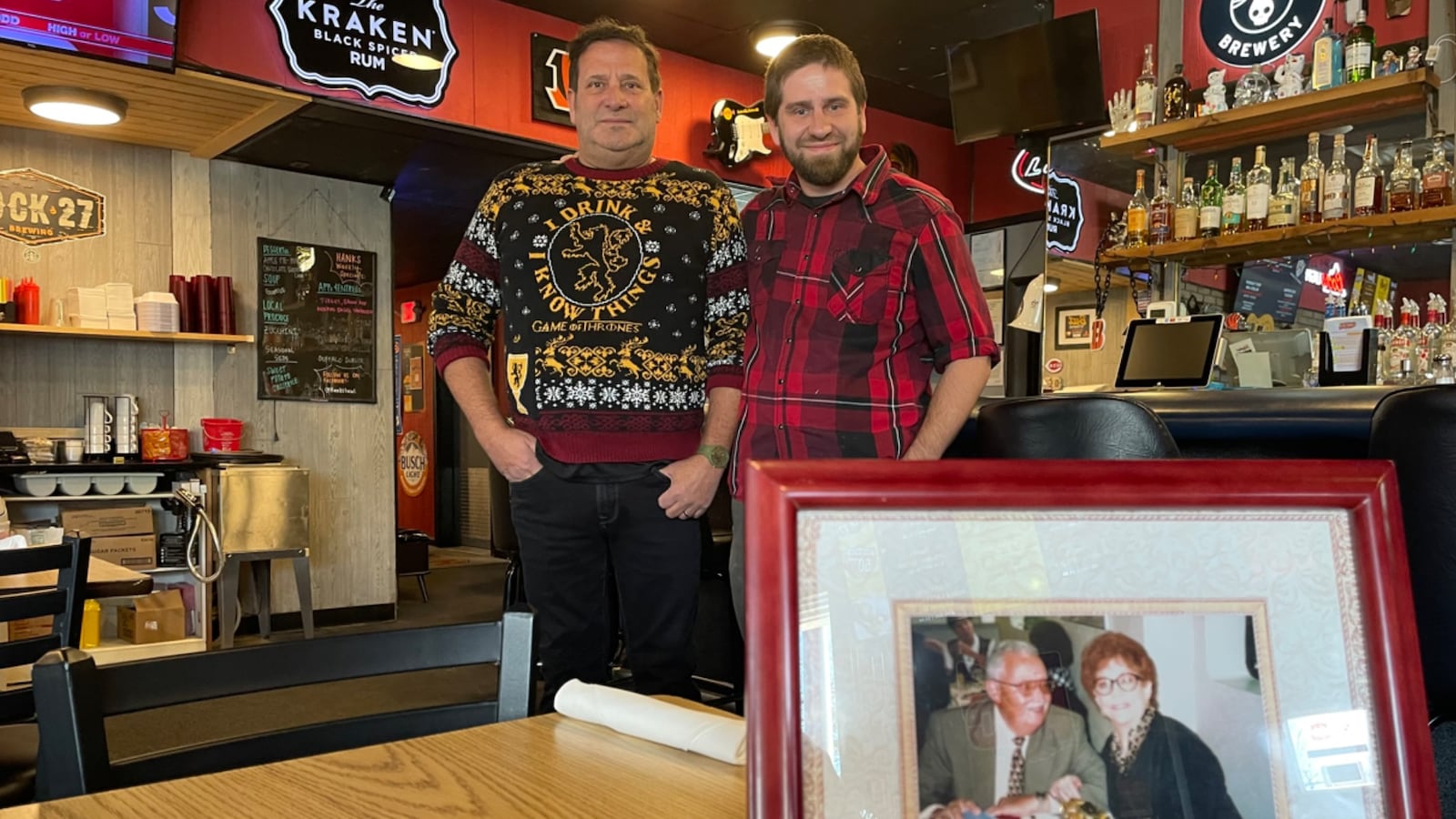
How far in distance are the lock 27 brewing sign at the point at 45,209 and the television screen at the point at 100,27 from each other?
149 cm

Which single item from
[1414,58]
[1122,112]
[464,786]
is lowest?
[464,786]

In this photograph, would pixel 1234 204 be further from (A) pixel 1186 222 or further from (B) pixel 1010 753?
(B) pixel 1010 753

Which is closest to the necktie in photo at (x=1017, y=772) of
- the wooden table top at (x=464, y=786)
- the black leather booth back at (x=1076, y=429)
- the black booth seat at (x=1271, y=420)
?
the wooden table top at (x=464, y=786)

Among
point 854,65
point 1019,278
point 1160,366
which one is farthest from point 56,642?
point 1019,278

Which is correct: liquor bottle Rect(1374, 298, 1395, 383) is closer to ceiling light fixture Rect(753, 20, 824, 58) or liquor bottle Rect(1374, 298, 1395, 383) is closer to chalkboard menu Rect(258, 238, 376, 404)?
ceiling light fixture Rect(753, 20, 824, 58)

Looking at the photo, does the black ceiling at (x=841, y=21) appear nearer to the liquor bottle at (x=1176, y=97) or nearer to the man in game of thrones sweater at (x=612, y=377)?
the liquor bottle at (x=1176, y=97)

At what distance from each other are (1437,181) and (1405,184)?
10 centimetres

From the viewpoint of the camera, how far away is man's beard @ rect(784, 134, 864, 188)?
1755 millimetres

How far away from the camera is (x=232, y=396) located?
17.2ft

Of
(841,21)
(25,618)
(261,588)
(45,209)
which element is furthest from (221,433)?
(841,21)

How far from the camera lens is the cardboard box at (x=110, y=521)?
174 inches

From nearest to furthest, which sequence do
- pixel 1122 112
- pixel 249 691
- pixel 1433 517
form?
pixel 249 691 < pixel 1433 517 < pixel 1122 112

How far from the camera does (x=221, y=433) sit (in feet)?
16.4

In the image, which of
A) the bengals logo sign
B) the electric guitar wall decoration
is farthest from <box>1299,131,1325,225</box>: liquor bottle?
the bengals logo sign
